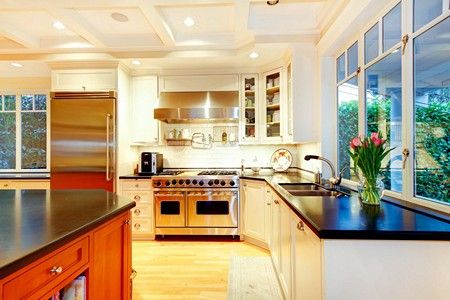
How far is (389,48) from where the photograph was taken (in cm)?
200

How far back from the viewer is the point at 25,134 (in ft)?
14.7

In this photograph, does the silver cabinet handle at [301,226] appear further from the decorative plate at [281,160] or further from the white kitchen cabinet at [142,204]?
the white kitchen cabinet at [142,204]

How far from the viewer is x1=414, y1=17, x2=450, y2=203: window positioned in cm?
147

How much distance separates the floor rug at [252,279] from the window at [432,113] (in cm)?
150

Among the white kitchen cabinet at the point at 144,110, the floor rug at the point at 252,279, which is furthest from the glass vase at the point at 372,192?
the white kitchen cabinet at the point at 144,110

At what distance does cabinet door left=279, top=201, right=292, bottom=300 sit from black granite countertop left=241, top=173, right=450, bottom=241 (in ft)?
1.04

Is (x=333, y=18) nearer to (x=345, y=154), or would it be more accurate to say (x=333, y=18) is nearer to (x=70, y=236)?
(x=345, y=154)

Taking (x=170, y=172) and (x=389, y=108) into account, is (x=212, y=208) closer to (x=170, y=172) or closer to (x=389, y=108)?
(x=170, y=172)

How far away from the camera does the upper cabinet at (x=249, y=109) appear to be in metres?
4.05

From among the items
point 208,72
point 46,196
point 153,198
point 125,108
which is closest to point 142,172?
point 153,198

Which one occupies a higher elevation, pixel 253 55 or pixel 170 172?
pixel 253 55

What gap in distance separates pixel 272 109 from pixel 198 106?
1.09 m

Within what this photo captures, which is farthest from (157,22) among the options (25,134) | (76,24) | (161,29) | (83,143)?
(25,134)

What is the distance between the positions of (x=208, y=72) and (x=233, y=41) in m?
0.78
